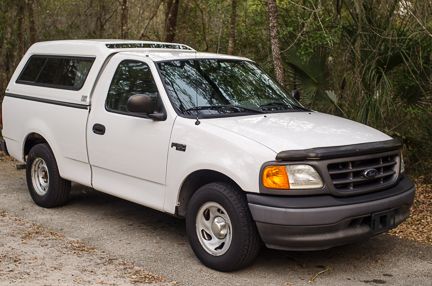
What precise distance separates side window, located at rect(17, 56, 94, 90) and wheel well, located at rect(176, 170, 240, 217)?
2102 mm

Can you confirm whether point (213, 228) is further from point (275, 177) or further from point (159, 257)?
point (275, 177)

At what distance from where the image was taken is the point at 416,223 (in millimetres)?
6867

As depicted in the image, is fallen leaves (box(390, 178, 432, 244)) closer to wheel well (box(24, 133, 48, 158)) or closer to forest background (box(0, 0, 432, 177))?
forest background (box(0, 0, 432, 177))

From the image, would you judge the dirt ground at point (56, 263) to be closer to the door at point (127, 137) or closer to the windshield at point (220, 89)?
the door at point (127, 137)

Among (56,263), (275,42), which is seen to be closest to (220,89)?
(56,263)

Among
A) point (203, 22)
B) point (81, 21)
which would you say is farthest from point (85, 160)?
point (81, 21)

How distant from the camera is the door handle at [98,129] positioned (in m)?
6.43

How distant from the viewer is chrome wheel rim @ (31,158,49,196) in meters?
7.57

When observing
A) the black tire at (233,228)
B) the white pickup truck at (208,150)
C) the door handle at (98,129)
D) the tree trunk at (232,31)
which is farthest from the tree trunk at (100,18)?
the black tire at (233,228)

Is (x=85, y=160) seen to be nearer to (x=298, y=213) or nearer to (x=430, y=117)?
(x=298, y=213)

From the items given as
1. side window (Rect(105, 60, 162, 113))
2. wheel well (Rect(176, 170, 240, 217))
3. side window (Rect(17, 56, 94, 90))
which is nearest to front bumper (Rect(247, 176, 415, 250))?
wheel well (Rect(176, 170, 240, 217))

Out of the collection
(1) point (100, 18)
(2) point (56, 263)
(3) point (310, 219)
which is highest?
(1) point (100, 18)

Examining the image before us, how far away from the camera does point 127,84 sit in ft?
21.1

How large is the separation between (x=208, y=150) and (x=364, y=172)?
4.45 feet
